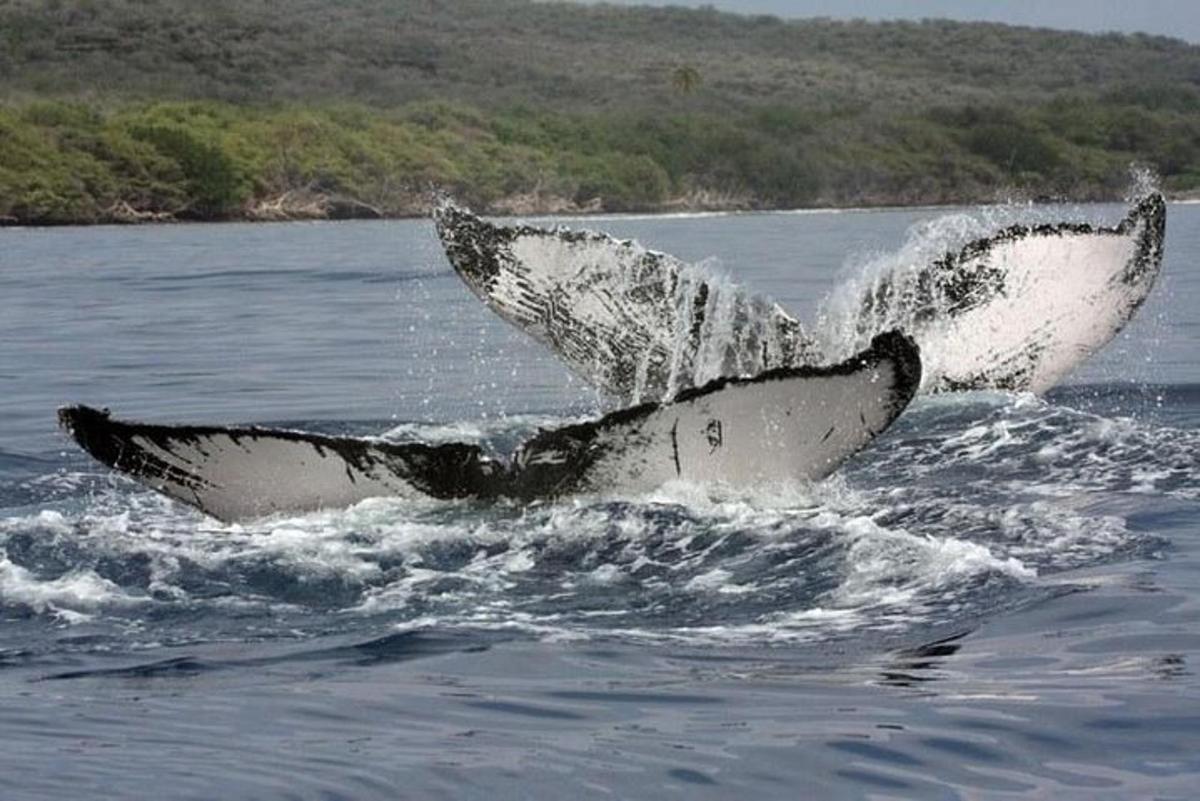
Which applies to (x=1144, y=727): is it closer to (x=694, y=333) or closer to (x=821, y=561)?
(x=821, y=561)

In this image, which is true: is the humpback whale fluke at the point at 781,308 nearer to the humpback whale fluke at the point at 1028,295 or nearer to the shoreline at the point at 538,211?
the humpback whale fluke at the point at 1028,295

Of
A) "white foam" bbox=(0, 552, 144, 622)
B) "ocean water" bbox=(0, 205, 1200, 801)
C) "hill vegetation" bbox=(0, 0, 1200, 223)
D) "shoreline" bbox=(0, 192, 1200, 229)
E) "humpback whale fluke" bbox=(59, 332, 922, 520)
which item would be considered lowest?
"shoreline" bbox=(0, 192, 1200, 229)

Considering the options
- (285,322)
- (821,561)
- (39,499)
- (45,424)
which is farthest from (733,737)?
(285,322)

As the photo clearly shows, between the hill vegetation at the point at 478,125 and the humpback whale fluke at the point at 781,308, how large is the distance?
82.2 meters

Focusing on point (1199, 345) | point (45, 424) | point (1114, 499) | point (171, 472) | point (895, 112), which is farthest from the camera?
point (895, 112)

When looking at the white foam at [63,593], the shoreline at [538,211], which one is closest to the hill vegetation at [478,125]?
the shoreline at [538,211]

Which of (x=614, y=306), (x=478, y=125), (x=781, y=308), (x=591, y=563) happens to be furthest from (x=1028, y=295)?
(x=478, y=125)

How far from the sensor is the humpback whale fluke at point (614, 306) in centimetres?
915

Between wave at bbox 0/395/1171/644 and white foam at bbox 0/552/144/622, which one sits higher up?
wave at bbox 0/395/1171/644

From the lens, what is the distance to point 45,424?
A: 13.1 metres

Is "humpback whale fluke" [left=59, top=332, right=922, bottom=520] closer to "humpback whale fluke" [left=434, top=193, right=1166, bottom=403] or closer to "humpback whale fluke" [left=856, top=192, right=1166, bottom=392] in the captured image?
"humpback whale fluke" [left=434, top=193, right=1166, bottom=403]

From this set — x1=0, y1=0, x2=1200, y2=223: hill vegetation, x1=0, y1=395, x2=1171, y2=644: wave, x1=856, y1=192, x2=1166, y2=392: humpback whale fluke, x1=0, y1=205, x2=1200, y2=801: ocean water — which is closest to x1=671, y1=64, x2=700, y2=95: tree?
x1=0, y1=0, x2=1200, y2=223: hill vegetation

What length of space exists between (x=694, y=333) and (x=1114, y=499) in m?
1.66

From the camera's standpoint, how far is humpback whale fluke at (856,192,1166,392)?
10.1 meters
